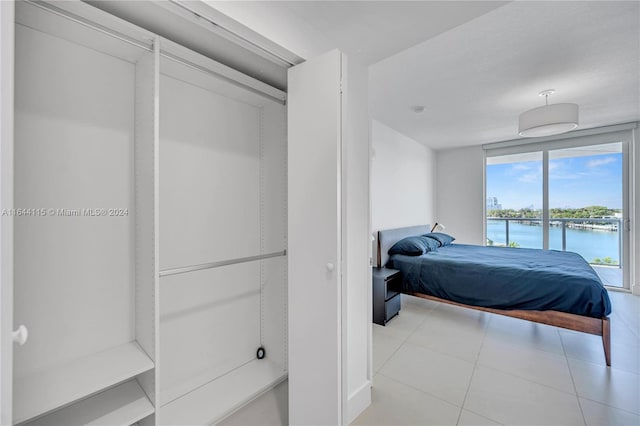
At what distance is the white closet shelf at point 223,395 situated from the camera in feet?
5.39

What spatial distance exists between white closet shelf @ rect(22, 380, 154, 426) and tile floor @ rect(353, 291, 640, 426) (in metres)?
1.21

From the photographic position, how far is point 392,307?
10.7ft

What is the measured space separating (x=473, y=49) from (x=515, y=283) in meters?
2.25

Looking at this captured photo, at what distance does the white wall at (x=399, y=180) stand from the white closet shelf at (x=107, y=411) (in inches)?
117

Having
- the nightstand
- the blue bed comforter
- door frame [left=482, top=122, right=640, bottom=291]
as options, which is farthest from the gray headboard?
door frame [left=482, top=122, right=640, bottom=291]

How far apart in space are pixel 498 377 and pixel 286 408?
1646mm

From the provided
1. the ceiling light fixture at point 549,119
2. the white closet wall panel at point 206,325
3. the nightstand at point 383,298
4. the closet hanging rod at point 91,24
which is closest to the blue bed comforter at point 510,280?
the nightstand at point 383,298

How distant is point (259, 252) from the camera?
227cm

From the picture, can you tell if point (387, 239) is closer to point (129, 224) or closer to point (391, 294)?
point (391, 294)

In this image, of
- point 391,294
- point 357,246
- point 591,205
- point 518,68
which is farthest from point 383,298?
point 591,205

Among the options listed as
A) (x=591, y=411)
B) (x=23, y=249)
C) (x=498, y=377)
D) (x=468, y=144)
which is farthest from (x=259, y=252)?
(x=468, y=144)

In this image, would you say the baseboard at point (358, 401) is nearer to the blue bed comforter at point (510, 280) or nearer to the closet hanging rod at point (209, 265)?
the closet hanging rod at point (209, 265)

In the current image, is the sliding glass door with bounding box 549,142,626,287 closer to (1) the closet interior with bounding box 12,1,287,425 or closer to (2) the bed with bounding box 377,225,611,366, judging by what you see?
(2) the bed with bounding box 377,225,611,366

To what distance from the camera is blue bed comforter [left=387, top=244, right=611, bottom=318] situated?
2.44 m
